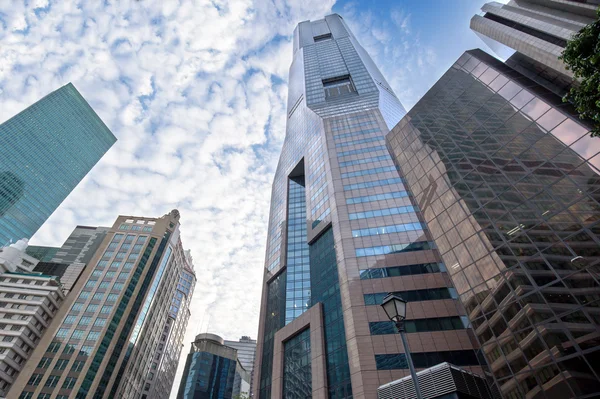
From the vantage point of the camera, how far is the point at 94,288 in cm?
9519

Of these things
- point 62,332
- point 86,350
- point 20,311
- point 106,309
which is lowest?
point 86,350

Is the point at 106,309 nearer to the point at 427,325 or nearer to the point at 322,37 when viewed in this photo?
the point at 427,325

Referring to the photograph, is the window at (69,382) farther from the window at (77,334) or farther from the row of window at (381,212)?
the row of window at (381,212)

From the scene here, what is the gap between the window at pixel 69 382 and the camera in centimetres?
7628

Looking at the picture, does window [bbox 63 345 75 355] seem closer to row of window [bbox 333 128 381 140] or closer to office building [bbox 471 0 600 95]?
row of window [bbox 333 128 381 140]

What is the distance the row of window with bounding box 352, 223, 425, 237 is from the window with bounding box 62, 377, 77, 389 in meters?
79.5

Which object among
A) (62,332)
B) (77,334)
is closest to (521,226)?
(77,334)

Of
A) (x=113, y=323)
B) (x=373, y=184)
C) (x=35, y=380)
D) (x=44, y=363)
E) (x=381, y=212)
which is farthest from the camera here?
(x=113, y=323)

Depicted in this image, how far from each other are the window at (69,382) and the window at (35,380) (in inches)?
225

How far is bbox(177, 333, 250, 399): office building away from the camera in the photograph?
114688mm

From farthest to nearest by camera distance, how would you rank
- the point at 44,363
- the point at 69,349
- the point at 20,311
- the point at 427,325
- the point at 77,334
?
1. the point at 77,334
2. the point at 20,311
3. the point at 69,349
4. the point at 44,363
5. the point at 427,325

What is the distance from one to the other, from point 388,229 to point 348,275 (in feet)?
34.9

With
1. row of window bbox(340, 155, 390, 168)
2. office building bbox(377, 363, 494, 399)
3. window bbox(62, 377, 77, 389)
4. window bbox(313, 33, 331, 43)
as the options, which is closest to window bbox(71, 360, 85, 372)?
window bbox(62, 377, 77, 389)

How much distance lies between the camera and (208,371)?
11894 cm
